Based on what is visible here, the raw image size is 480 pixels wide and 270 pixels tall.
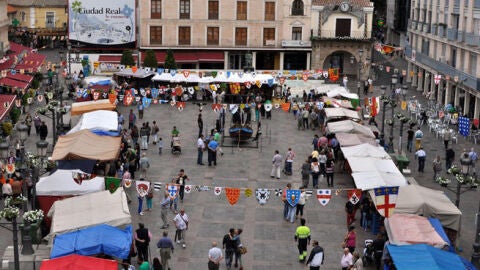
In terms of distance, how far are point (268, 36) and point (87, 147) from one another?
3585cm

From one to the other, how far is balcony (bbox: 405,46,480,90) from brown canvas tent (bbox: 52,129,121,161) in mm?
23915

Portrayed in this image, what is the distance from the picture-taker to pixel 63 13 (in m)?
81.6

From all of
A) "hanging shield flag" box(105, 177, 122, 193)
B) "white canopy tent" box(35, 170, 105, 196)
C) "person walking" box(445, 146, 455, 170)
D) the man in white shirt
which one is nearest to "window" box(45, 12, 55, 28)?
the man in white shirt

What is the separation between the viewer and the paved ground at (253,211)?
2272 centimetres

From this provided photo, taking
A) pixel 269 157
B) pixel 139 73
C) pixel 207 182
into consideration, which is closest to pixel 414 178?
pixel 269 157

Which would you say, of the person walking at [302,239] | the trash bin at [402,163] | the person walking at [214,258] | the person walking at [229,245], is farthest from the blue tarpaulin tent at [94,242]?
the trash bin at [402,163]

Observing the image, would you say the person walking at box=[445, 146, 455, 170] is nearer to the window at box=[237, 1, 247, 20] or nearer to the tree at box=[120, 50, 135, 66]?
the tree at box=[120, 50, 135, 66]

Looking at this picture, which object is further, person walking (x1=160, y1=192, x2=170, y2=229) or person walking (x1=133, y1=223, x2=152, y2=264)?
person walking (x1=160, y1=192, x2=170, y2=229)

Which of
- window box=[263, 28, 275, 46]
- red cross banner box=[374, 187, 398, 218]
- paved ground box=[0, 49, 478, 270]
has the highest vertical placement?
window box=[263, 28, 275, 46]

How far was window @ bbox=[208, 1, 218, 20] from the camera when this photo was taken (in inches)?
2427

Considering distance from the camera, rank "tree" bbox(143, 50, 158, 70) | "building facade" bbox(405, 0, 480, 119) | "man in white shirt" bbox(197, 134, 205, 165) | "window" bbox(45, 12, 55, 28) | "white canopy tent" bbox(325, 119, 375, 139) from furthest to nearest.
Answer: "window" bbox(45, 12, 55, 28) → "tree" bbox(143, 50, 158, 70) → "building facade" bbox(405, 0, 480, 119) → "white canopy tent" bbox(325, 119, 375, 139) → "man in white shirt" bbox(197, 134, 205, 165)

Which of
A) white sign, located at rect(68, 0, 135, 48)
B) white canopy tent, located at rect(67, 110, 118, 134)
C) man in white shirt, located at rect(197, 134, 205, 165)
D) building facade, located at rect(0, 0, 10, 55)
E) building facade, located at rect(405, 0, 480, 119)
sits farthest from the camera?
white sign, located at rect(68, 0, 135, 48)

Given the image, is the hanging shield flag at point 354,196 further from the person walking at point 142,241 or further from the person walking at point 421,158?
the person walking at point 421,158

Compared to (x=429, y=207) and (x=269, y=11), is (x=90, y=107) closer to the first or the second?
(x=429, y=207)
